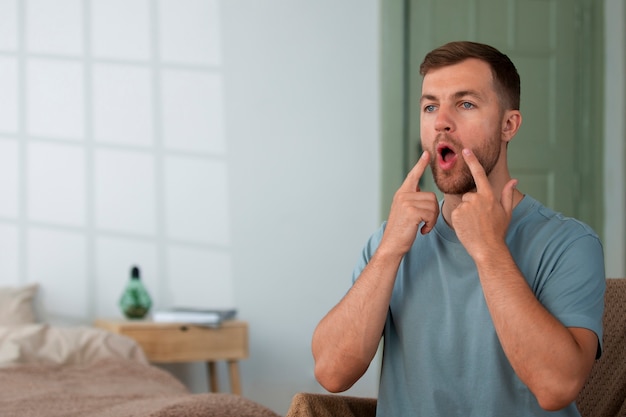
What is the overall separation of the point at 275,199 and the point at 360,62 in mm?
816

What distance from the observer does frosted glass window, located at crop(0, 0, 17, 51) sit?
176 inches

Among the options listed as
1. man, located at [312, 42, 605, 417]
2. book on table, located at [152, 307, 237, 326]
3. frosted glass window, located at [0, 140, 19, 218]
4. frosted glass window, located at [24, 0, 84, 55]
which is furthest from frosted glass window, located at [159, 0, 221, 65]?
man, located at [312, 42, 605, 417]

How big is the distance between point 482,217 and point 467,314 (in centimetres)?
16

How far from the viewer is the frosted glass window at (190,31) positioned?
4.67m

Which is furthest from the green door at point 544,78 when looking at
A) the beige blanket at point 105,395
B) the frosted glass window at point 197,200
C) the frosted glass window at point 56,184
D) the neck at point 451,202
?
the neck at point 451,202

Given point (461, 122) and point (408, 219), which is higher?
point (461, 122)

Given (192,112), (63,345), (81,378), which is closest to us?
(81,378)

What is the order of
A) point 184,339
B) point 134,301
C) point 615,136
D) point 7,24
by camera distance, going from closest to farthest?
point 184,339 < point 134,301 < point 7,24 < point 615,136

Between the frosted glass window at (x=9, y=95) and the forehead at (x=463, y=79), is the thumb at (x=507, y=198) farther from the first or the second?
the frosted glass window at (x=9, y=95)

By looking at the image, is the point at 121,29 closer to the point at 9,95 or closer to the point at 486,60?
the point at 9,95

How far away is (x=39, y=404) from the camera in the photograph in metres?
2.67

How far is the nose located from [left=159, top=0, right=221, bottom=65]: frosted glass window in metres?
3.18

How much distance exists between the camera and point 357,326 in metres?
1.62

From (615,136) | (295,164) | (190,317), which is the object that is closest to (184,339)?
(190,317)
